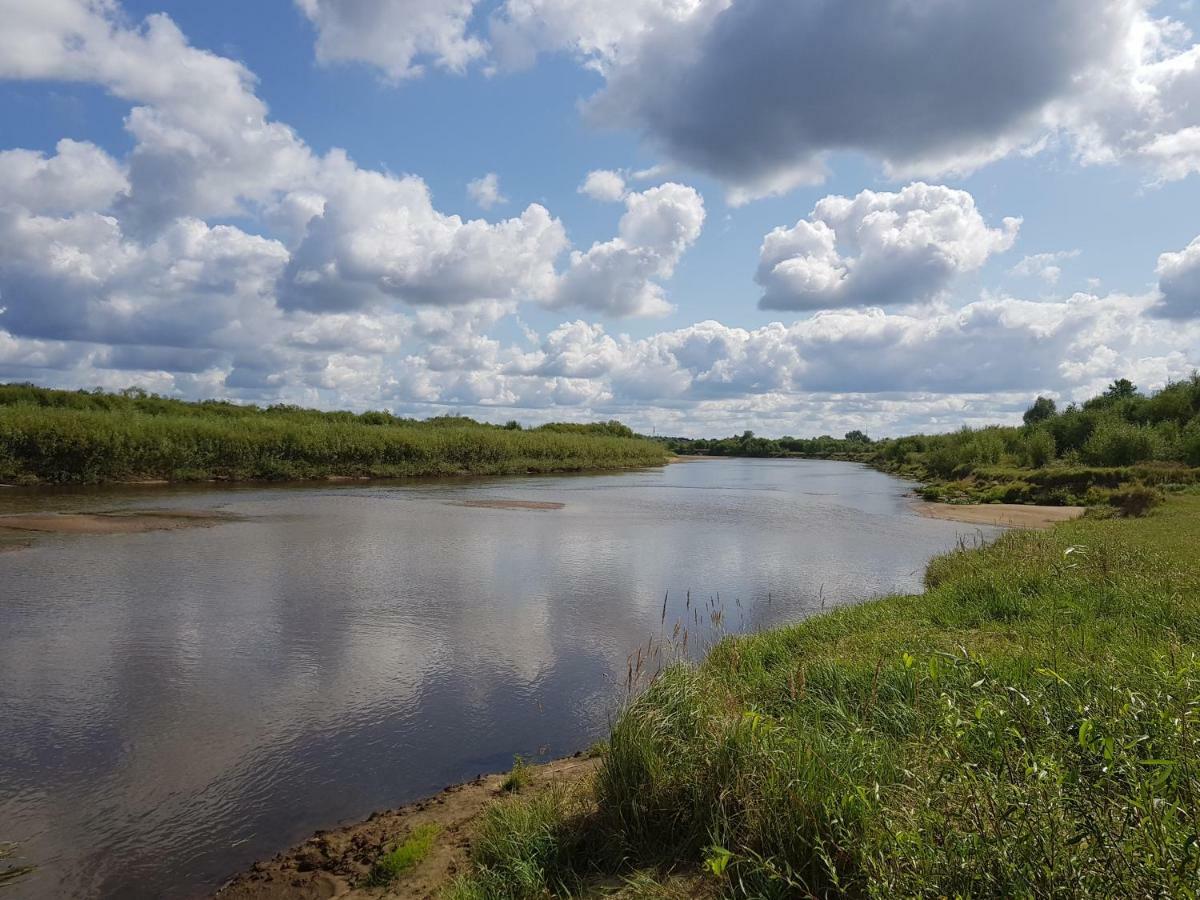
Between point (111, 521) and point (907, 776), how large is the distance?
25780mm

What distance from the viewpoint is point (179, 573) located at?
52.2ft

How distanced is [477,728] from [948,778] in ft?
18.5

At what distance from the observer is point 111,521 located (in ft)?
76.0

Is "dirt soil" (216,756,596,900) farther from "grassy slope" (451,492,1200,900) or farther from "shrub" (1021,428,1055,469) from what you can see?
"shrub" (1021,428,1055,469)

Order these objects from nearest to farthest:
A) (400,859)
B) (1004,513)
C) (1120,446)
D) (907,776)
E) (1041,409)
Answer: (907,776) → (400,859) → (1004,513) → (1120,446) → (1041,409)

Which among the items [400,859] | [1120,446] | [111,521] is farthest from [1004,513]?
[111,521]

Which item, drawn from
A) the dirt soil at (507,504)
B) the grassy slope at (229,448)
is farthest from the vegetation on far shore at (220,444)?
the dirt soil at (507,504)

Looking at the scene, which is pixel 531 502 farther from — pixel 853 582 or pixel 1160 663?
pixel 1160 663

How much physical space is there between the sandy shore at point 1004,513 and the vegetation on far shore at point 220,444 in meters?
35.7

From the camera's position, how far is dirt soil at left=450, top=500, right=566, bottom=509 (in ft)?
109

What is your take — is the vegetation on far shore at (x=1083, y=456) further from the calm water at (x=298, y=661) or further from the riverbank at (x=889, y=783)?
the riverbank at (x=889, y=783)

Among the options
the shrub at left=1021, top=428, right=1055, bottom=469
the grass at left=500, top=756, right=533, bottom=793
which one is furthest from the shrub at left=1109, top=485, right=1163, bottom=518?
the shrub at left=1021, top=428, right=1055, bottom=469

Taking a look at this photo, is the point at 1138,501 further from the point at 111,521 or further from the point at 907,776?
the point at 111,521

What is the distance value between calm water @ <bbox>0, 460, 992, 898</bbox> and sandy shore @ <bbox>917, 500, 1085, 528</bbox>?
831cm
